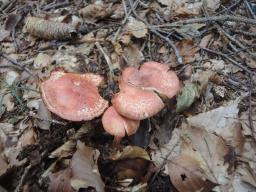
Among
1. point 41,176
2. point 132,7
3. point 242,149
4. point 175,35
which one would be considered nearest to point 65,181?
point 41,176

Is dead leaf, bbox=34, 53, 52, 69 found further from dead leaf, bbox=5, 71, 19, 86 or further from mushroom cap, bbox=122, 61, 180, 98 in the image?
mushroom cap, bbox=122, 61, 180, 98

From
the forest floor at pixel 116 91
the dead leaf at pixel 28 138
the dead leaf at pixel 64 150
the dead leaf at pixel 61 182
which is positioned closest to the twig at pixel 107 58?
the forest floor at pixel 116 91

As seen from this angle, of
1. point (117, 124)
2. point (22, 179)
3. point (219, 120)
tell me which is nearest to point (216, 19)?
point (219, 120)

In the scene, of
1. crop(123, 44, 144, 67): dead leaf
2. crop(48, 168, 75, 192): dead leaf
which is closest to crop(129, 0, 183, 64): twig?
crop(123, 44, 144, 67): dead leaf

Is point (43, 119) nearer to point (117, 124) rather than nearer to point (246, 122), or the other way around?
point (117, 124)

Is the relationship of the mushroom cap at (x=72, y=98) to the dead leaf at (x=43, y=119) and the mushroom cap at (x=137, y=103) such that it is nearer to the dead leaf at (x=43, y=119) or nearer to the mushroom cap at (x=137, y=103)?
the mushroom cap at (x=137, y=103)

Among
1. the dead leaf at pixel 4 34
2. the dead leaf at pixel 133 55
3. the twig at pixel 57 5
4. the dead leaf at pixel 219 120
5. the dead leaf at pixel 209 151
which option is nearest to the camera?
the dead leaf at pixel 209 151

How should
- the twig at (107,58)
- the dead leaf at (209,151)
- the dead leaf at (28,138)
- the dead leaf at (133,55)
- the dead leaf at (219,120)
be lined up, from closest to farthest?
Answer: the dead leaf at (209,151) < the dead leaf at (219,120) < the dead leaf at (28,138) < the twig at (107,58) < the dead leaf at (133,55)

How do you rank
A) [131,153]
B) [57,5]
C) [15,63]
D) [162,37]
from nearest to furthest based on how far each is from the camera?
1. [131,153]
2. [162,37]
3. [15,63]
4. [57,5]
